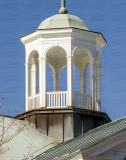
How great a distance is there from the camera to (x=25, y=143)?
35312 mm

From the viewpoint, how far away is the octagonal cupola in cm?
3944

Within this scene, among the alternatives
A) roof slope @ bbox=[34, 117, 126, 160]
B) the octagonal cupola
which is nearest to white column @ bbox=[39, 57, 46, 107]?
the octagonal cupola

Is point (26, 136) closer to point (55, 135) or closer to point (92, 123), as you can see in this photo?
point (55, 135)

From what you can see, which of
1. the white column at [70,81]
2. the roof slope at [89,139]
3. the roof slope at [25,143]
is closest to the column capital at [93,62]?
the white column at [70,81]

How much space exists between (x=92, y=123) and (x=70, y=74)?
11.2 feet

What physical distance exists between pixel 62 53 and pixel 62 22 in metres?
2.90

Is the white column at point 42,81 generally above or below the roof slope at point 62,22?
below

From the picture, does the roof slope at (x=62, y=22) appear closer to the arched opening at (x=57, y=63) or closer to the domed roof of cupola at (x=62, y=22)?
the domed roof of cupola at (x=62, y=22)

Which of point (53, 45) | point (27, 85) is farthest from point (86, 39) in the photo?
point (27, 85)

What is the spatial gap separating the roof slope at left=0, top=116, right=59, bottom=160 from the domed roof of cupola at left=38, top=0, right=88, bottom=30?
6697 mm

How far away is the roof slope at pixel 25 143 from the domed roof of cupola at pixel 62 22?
670cm

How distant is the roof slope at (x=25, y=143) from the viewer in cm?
3344

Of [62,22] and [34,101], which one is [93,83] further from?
[62,22]

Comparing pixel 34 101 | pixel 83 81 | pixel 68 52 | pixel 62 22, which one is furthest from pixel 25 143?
pixel 83 81
